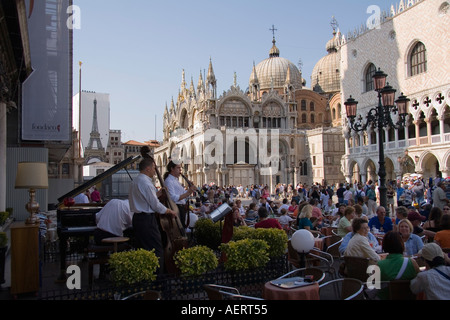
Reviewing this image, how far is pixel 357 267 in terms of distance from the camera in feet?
17.0

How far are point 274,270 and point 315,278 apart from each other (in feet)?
3.61

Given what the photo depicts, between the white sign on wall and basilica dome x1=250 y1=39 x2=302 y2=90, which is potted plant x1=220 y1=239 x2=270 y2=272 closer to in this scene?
the white sign on wall

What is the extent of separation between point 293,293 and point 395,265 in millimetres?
1393

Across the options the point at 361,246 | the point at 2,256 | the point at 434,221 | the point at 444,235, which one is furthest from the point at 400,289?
the point at 2,256

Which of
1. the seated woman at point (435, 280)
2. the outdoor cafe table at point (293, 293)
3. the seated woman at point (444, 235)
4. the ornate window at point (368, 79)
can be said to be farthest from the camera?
the ornate window at point (368, 79)

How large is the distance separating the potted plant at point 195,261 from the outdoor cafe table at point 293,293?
119 cm

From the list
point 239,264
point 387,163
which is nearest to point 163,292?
point 239,264

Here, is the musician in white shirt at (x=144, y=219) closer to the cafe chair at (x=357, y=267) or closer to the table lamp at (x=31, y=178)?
the table lamp at (x=31, y=178)

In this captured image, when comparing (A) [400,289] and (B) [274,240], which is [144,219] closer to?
(B) [274,240]

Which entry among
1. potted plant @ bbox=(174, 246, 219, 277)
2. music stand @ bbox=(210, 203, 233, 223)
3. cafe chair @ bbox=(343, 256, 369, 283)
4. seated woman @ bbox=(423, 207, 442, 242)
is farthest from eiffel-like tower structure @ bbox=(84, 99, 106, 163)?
cafe chair @ bbox=(343, 256, 369, 283)

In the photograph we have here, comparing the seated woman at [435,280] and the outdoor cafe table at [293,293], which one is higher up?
the seated woman at [435,280]

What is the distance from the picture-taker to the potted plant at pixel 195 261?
5.13 meters

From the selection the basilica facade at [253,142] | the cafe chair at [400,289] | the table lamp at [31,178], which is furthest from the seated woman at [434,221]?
the basilica facade at [253,142]

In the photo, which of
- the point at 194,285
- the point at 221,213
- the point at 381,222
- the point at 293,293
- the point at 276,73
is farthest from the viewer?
the point at 276,73
